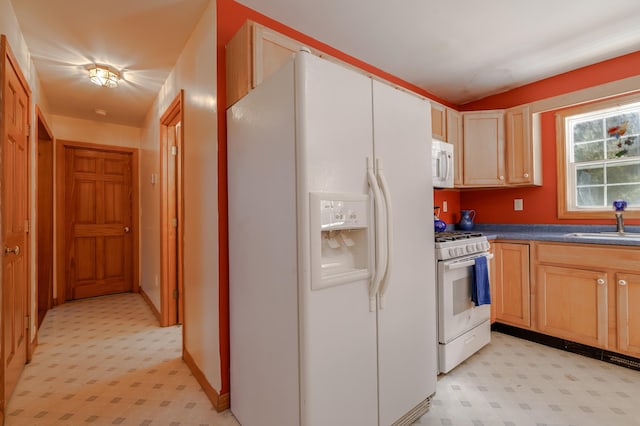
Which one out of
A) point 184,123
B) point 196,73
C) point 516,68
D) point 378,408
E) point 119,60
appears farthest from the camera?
point 516,68

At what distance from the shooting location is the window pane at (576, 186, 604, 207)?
9.46 feet

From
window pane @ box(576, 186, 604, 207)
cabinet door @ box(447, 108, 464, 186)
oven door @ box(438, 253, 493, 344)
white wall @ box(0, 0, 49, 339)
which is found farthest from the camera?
cabinet door @ box(447, 108, 464, 186)

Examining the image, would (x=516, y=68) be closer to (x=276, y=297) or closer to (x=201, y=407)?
(x=276, y=297)

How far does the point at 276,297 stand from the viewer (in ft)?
4.46

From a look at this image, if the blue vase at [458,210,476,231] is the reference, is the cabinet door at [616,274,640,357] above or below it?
below

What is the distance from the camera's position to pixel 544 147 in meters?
3.14

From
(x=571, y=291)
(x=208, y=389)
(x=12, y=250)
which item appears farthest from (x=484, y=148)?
(x=12, y=250)

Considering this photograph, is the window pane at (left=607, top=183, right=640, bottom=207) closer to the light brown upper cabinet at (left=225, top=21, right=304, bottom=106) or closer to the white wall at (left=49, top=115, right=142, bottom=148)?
the light brown upper cabinet at (left=225, top=21, right=304, bottom=106)

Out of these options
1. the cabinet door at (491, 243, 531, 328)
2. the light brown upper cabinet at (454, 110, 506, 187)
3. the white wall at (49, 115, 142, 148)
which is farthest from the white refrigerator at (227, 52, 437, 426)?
the white wall at (49, 115, 142, 148)

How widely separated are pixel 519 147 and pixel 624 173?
0.85 meters

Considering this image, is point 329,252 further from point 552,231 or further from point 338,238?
point 552,231

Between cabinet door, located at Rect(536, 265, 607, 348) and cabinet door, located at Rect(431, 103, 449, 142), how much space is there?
4.88 feet

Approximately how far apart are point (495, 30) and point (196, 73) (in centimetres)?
222

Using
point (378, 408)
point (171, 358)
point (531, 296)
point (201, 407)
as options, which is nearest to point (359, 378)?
point (378, 408)
